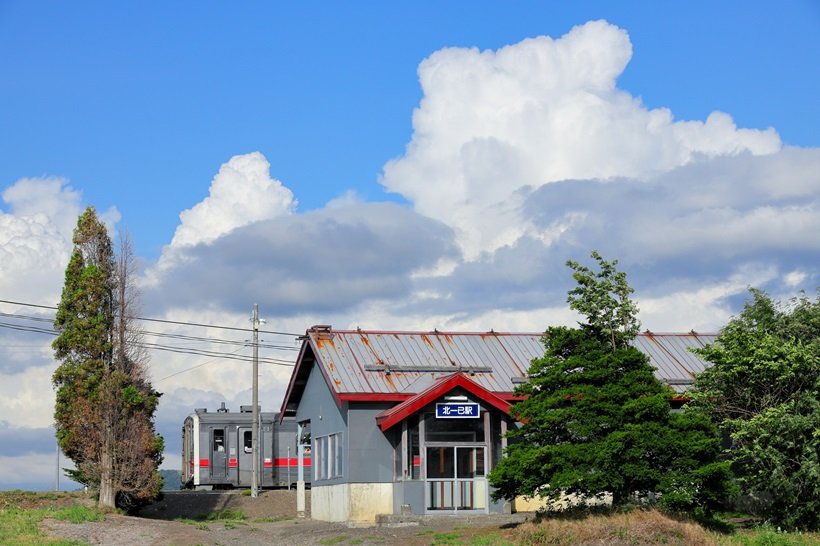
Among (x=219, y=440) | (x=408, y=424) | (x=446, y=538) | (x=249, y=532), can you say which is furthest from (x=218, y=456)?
(x=446, y=538)

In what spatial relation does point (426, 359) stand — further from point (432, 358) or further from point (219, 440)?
point (219, 440)

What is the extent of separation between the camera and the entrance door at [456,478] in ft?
102

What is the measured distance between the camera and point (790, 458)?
24531mm

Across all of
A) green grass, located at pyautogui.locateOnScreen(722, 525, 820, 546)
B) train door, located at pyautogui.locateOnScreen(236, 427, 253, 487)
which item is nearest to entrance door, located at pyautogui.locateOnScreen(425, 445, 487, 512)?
green grass, located at pyautogui.locateOnScreen(722, 525, 820, 546)

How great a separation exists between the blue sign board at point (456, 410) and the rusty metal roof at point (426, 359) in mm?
1434

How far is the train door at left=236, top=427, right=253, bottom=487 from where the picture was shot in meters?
46.8

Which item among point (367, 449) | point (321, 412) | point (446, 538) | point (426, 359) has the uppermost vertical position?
point (426, 359)

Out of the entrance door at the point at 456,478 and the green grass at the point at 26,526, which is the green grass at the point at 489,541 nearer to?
the entrance door at the point at 456,478

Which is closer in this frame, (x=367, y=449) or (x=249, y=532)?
(x=249, y=532)

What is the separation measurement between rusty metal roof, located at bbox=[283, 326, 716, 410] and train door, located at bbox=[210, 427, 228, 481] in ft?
33.8

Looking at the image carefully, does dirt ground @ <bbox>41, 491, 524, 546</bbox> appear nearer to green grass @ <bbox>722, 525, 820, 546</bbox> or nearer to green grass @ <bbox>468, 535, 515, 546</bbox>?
green grass @ <bbox>468, 535, 515, 546</bbox>

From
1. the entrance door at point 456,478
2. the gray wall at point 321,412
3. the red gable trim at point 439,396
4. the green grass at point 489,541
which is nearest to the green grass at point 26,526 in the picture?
the gray wall at point 321,412

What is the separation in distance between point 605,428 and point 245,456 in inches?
1049

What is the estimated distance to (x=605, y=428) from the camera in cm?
2328
